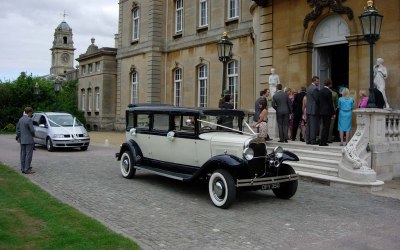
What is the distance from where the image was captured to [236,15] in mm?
24875

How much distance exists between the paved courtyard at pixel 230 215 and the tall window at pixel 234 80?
1354 cm

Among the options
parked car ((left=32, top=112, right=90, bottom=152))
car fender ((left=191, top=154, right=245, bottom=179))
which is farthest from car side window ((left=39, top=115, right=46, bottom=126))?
car fender ((left=191, top=154, right=245, bottom=179))

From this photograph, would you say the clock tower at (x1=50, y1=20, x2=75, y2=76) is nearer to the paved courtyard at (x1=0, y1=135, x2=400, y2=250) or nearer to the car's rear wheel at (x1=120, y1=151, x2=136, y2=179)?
the car's rear wheel at (x1=120, y1=151, x2=136, y2=179)

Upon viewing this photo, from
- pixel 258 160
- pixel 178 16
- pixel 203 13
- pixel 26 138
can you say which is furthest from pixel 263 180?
pixel 178 16

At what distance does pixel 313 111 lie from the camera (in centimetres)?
1271

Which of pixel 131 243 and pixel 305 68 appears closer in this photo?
pixel 131 243

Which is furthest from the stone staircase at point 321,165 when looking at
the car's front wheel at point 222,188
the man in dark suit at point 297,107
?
the car's front wheel at point 222,188

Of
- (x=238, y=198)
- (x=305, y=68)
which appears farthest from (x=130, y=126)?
(x=305, y=68)

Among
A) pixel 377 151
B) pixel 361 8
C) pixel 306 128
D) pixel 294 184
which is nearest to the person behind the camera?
pixel 294 184

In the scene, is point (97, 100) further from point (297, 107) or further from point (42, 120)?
point (297, 107)

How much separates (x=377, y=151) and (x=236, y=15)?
15273mm

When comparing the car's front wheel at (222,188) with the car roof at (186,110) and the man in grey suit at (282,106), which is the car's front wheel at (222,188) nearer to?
the car roof at (186,110)

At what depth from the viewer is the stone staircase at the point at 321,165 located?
10617 millimetres

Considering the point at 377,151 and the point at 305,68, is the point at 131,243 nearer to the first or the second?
the point at 377,151
